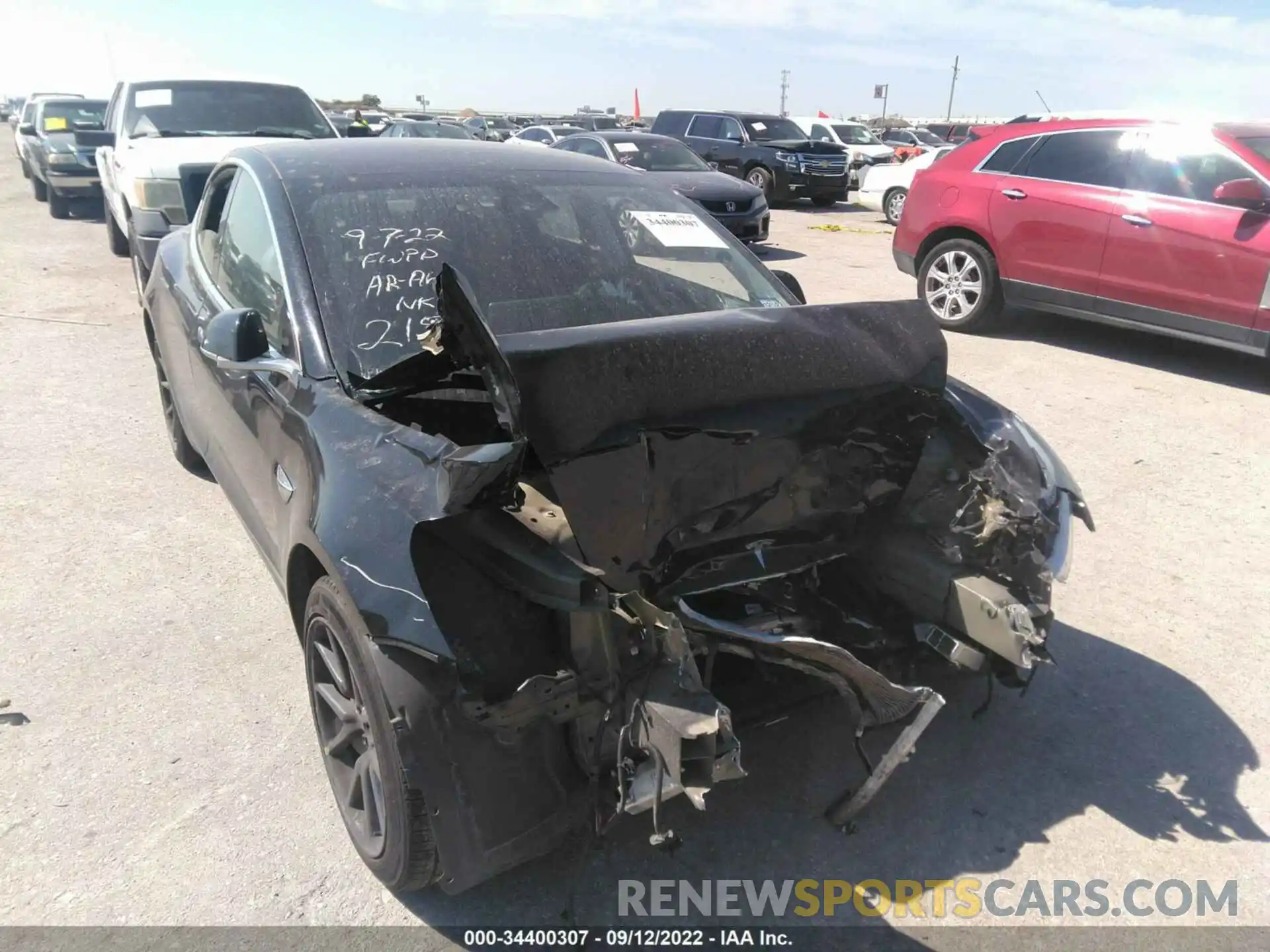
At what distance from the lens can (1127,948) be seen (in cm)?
223

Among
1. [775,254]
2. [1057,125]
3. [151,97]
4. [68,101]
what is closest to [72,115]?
[68,101]

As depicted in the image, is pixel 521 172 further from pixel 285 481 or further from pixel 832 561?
pixel 832 561

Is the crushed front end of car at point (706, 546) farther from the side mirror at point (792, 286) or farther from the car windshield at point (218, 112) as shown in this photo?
the car windshield at point (218, 112)

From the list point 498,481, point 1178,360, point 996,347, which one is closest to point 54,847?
point 498,481

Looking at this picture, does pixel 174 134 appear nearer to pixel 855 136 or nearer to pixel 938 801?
pixel 938 801

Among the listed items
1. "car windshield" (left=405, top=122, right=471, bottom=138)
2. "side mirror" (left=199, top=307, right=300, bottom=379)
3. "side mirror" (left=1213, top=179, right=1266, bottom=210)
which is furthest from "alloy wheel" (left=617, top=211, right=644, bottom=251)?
"car windshield" (left=405, top=122, right=471, bottom=138)

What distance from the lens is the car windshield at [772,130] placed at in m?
17.5

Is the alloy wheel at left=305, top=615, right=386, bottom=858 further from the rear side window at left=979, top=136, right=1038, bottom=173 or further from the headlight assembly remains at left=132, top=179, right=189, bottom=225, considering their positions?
the rear side window at left=979, top=136, right=1038, bottom=173

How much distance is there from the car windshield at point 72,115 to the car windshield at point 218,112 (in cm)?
575

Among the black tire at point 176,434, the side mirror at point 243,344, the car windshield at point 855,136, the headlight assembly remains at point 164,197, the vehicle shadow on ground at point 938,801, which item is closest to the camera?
the vehicle shadow on ground at point 938,801

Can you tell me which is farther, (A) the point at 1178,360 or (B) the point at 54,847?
(A) the point at 1178,360

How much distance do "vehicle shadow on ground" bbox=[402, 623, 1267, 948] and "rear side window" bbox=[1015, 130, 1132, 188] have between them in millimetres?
5081

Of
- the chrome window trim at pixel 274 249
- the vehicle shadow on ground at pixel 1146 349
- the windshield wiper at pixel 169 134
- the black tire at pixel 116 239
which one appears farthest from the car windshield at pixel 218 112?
the vehicle shadow on ground at pixel 1146 349

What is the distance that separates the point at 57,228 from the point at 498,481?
1403cm
